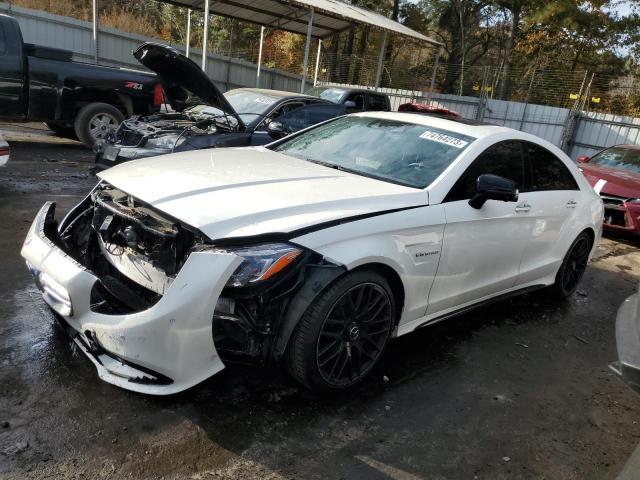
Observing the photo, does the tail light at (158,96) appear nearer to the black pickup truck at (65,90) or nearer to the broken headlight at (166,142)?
the black pickup truck at (65,90)

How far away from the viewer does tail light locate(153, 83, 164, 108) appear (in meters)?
9.84

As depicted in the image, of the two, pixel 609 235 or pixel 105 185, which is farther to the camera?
pixel 609 235

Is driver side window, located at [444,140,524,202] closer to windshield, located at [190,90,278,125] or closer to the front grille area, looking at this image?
the front grille area

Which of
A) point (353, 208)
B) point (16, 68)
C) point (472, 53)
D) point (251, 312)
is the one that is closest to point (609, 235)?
point (353, 208)

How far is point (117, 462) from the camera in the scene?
2.34m

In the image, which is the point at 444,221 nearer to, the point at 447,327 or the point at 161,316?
the point at 447,327

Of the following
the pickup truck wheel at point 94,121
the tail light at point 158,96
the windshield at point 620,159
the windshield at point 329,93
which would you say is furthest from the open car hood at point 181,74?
the windshield at point 620,159

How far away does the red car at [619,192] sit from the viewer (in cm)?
782

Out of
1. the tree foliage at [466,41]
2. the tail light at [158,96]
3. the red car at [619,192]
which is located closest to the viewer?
the red car at [619,192]

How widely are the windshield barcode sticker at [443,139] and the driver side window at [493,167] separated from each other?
6.4 inches

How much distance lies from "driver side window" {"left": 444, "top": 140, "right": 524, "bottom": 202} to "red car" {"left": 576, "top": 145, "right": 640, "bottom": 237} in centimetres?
464

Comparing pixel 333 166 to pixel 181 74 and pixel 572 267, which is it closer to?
pixel 572 267

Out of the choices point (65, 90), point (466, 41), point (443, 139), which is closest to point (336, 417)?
point (443, 139)

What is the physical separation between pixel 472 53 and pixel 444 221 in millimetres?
34698
